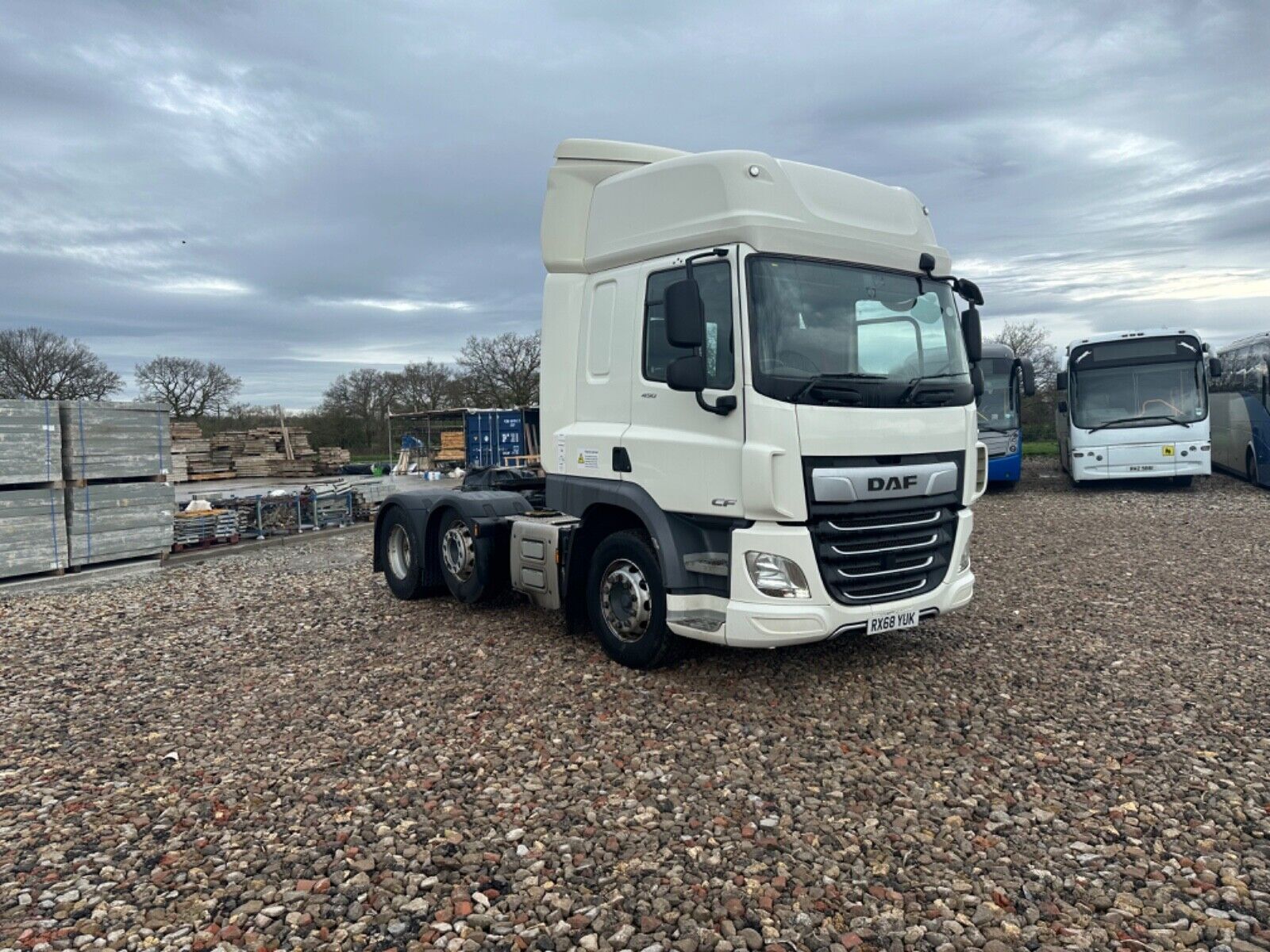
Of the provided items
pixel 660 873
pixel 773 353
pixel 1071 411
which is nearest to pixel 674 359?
pixel 773 353

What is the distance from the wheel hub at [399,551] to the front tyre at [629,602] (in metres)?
2.91

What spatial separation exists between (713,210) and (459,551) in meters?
3.92

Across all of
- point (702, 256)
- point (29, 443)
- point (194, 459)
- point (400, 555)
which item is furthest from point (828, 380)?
point (194, 459)

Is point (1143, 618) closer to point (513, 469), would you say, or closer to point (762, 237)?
point (762, 237)

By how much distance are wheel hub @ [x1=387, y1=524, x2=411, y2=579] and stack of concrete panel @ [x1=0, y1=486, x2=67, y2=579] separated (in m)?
4.31

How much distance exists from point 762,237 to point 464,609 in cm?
459

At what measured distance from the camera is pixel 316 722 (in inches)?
199

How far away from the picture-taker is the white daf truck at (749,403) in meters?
4.89

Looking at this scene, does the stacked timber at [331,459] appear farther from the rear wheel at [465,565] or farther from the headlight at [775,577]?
the headlight at [775,577]

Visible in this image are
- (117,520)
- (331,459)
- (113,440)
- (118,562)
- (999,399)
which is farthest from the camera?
(331,459)

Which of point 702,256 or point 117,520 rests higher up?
→ point 702,256

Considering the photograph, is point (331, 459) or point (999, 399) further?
point (331, 459)

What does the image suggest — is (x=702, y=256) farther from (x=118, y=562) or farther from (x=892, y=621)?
(x=118, y=562)

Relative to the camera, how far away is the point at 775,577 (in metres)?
4.89
